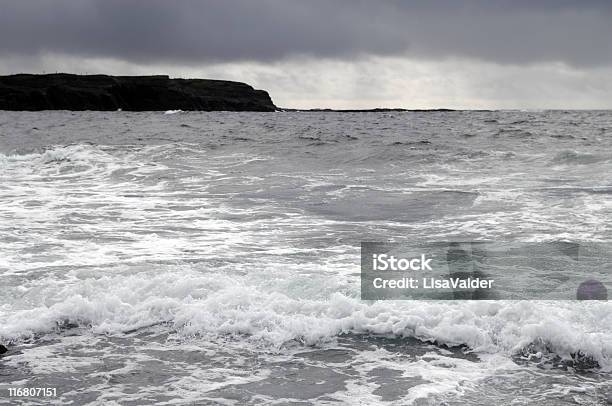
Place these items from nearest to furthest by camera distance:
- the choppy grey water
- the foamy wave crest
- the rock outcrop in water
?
1. the choppy grey water
2. the foamy wave crest
3. the rock outcrop in water

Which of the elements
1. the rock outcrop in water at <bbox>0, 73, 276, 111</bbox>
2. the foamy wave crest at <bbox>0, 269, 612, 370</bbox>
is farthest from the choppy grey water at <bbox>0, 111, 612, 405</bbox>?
the rock outcrop in water at <bbox>0, 73, 276, 111</bbox>

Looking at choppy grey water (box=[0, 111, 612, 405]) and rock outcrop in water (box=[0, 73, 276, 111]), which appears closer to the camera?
choppy grey water (box=[0, 111, 612, 405])

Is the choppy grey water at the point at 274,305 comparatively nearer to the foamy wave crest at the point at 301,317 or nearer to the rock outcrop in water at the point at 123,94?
the foamy wave crest at the point at 301,317

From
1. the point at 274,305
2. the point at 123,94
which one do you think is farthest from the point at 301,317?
the point at 123,94

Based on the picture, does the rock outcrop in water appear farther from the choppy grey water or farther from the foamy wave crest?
the foamy wave crest

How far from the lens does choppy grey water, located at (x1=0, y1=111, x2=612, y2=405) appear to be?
16.8ft

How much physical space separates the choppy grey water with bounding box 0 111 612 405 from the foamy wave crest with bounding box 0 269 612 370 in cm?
2

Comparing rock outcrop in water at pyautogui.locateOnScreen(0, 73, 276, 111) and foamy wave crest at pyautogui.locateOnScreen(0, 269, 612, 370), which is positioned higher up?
rock outcrop in water at pyautogui.locateOnScreen(0, 73, 276, 111)

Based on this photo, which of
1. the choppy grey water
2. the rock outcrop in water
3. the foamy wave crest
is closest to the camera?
the choppy grey water

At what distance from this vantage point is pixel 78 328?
6344mm

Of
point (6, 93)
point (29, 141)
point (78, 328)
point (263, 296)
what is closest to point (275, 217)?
point (263, 296)

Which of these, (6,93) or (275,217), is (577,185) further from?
(6,93)

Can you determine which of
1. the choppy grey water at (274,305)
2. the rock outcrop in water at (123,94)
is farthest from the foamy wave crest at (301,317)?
the rock outcrop in water at (123,94)

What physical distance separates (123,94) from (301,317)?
385 feet
